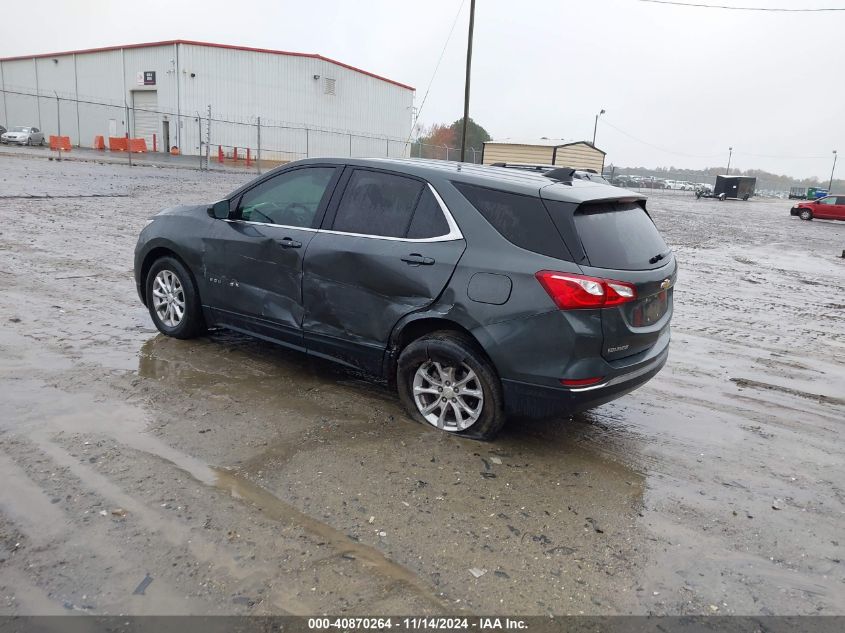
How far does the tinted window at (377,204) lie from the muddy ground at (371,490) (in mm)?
1272

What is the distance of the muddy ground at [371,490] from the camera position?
2838 millimetres

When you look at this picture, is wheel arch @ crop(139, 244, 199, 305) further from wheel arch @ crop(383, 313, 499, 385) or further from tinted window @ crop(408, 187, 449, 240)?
tinted window @ crop(408, 187, 449, 240)

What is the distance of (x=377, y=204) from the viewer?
15.1ft

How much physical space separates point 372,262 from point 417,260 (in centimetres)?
36

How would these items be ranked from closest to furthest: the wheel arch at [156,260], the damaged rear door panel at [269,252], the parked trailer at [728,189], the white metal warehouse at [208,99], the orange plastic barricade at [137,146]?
the damaged rear door panel at [269,252]
the wheel arch at [156,260]
the orange plastic barricade at [137,146]
the white metal warehouse at [208,99]
the parked trailer at [728,189]

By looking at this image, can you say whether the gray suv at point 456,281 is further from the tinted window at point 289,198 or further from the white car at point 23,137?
the white car at point 23,137

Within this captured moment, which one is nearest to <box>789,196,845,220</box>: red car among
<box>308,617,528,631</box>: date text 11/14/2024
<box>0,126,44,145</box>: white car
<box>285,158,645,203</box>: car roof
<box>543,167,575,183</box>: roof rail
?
<box>543,167,575,183</box>: roof rail

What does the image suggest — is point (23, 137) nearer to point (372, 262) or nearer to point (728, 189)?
point (372, 262)

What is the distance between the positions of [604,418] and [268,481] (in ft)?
8.29

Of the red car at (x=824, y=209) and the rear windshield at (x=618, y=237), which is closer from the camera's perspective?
the rear windshield at (x=618, y=237)

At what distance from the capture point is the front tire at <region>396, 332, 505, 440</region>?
161 inches

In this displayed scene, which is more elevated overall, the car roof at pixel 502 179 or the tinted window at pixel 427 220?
the car roof at pixel 502 179

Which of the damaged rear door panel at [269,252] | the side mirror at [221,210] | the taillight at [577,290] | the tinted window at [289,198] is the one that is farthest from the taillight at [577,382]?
the side mirror at [221,210]

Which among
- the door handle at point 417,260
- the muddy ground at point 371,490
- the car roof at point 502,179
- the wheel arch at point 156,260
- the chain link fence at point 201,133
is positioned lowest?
the muddy ground at point 371,490
